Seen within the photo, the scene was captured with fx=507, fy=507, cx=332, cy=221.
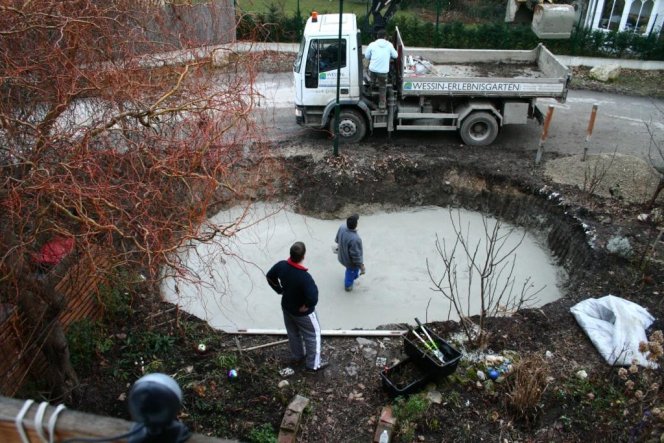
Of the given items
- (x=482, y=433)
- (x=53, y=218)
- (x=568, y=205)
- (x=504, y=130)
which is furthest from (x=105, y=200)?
(x=504, y=130)

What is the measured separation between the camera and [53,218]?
4148 millimetres

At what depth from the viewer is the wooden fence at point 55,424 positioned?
1.46 meters

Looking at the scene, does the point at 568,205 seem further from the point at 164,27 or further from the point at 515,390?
the point at 164,27

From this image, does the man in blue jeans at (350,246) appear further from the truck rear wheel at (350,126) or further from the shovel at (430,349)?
the truck rear wheel at (350,126)

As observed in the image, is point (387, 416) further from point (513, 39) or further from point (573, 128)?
point (513, 39)

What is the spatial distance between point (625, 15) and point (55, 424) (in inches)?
731

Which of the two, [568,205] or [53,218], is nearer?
[53,218]

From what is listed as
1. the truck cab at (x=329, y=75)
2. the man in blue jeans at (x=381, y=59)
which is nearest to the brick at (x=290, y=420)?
the truck cab at (x=329, y=75)

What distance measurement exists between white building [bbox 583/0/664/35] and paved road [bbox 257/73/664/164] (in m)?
3.73

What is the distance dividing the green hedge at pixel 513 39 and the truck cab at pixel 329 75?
5.46m

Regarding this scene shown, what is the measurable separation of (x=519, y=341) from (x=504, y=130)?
6.45 m

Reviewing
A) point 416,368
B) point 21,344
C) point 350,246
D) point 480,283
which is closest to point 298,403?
point 416,368

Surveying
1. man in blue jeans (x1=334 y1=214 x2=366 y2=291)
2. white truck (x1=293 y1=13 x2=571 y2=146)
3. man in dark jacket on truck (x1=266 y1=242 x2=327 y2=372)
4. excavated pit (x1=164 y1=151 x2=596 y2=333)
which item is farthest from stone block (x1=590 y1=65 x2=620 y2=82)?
man in dark jacket on truck (x1=266 y1=242 x2=327 y2=372)

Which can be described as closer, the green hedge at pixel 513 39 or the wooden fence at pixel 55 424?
the wooden fence at pixel 55 424
